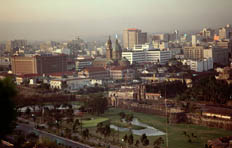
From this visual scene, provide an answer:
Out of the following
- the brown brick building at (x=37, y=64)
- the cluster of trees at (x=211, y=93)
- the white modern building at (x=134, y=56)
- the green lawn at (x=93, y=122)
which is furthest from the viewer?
the white modern building at (x=134, y=56)

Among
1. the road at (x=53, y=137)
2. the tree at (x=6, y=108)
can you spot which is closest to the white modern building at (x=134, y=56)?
the road at (x=53, y=137)

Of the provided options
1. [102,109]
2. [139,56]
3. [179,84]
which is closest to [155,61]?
[139,56]

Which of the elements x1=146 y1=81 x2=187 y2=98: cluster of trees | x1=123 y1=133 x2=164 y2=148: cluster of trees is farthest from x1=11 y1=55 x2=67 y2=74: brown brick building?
x1=123 y1=133 x2=164 y2=148: cluster of trees

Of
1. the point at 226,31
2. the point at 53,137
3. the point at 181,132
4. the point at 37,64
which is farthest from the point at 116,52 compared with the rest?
the point at 53,137

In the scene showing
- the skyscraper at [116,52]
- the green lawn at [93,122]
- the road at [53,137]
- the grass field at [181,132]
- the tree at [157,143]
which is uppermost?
the skyscraper at [116,52]

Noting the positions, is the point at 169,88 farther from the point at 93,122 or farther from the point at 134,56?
the point at 134,56

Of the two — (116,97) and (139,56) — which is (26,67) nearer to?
(139,56)

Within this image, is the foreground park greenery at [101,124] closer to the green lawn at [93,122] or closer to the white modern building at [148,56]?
the green lawn at [93,122]
